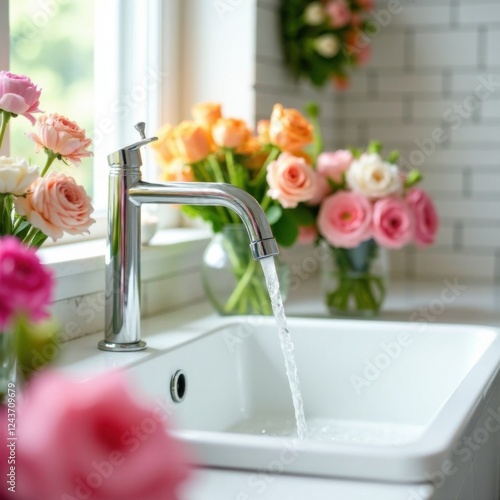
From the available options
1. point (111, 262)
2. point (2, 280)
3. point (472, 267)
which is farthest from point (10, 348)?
point (472, 267)

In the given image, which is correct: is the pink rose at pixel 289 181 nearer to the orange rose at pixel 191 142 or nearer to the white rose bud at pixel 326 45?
the orange rose at pixel 191 142

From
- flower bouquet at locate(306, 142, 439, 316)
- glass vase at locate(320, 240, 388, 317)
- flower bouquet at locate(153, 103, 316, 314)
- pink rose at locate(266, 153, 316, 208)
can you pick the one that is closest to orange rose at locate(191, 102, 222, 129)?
flower bouquet at locate(153, 103, 316, 314)

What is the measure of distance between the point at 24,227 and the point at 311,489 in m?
0.44

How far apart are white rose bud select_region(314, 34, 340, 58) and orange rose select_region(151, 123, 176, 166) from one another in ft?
1.98

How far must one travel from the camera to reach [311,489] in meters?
0.78

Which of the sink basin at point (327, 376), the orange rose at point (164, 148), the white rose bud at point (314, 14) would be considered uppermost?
the white rose bud at point (314, 14)

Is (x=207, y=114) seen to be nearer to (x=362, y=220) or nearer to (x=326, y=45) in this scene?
(x=362, y=220)

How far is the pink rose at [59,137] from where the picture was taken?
1.02 meters

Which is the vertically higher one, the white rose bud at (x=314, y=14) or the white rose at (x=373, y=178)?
the white rose bud at (x=314, y=14)

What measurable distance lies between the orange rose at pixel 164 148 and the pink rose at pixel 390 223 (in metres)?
0.38

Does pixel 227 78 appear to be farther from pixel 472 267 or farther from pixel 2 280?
pixel 2 280

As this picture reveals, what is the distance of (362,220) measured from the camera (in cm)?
166

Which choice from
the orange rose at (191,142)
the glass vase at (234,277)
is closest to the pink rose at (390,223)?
the glass vase at (234,277)

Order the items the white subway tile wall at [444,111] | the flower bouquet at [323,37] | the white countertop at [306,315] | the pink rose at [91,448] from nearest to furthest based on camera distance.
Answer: the pink rose at [91,448], the white countertop at [306,315], the flower bouquet at [323,37], the white subway tile wall at [444,111]
